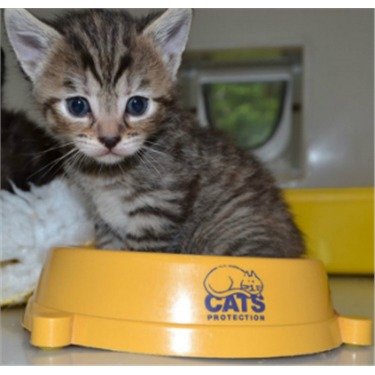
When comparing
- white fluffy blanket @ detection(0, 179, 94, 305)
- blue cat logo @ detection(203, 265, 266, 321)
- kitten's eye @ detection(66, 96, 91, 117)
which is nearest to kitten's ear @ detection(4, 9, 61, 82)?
kitten's eye @ detection(66, 96, 91, 117)

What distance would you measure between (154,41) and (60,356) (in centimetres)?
67

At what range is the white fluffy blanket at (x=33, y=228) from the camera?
1.61m

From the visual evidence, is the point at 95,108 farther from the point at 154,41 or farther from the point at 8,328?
the point at 8,328

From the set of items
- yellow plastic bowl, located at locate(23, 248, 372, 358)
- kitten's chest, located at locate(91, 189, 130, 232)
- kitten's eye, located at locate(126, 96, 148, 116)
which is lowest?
yellow plastic bowl, located at locate(23, 248, 372, 358)

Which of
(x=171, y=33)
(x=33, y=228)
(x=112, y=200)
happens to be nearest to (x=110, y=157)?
(x=112, y=200)

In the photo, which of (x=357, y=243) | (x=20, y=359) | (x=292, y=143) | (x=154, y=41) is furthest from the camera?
(x=292, y=143)

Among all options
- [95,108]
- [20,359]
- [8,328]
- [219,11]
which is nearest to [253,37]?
[219,11]

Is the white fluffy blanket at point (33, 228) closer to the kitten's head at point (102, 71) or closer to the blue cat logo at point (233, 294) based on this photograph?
the kitten's head at point (102, 71)

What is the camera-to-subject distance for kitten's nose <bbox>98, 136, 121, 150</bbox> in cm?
129

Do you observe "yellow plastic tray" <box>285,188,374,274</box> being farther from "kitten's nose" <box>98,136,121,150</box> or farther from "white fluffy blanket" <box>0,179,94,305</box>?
"kitten's nose" <box>98,136,121,150</box>

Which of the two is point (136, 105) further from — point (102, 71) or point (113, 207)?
point (113, 207)

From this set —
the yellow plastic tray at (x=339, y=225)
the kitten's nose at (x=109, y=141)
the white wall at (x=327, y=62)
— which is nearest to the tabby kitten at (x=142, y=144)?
the kitten's nose at (x=109, y=141)

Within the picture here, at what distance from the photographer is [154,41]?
1.42m

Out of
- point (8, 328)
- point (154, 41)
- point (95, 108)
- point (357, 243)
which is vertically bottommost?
point (357, 243)
